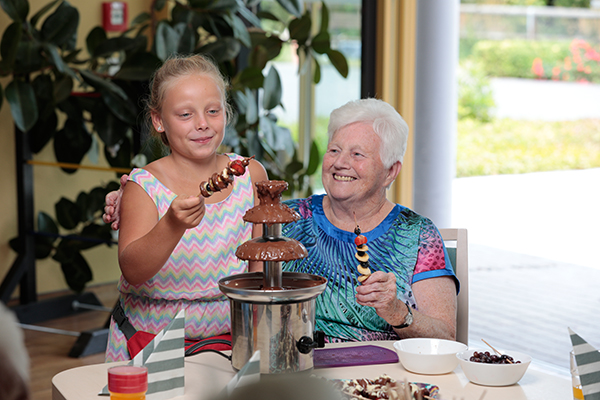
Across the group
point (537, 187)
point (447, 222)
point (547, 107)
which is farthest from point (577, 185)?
point (447, 222)

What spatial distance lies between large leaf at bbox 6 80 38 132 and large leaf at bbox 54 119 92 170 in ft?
1.38

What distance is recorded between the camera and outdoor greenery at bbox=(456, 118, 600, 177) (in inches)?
324

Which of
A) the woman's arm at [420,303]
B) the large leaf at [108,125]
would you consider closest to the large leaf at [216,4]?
the large leaf at [108,125]

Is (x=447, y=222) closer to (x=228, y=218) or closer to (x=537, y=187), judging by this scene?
(x=228, y=218)

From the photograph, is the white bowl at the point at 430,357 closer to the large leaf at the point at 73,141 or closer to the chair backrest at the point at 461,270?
the chair backrest at the point at 461,270

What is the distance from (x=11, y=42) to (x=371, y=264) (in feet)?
7.41

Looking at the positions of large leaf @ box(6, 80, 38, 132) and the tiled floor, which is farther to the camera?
the tiled floor

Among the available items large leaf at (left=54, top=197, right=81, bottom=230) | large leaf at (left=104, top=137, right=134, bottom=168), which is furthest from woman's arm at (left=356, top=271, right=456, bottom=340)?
large leaf at (left=54, top=197, right=81, bottom=230)

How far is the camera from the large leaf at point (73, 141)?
141 inches

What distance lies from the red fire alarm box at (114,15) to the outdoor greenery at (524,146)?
5.53 m

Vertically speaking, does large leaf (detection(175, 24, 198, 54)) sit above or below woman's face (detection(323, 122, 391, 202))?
above

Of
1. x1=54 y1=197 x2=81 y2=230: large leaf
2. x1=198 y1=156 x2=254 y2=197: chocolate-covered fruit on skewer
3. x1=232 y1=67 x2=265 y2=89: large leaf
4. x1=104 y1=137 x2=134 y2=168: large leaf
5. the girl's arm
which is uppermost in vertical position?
x1=232 y1=67 x2=265 y2=89: large leaf

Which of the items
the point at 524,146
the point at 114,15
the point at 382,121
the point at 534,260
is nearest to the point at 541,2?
the point at 524,146

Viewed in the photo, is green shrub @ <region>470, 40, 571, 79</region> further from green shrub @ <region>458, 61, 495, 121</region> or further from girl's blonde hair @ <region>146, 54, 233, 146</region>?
girl's blonde hair @ <region>146, 54, 233, 146</region>
